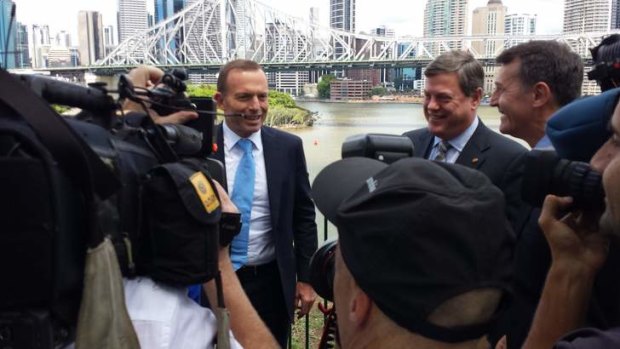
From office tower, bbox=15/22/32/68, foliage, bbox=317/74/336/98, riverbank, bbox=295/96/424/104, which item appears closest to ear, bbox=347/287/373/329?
office tower, bbox=15/22/32/68

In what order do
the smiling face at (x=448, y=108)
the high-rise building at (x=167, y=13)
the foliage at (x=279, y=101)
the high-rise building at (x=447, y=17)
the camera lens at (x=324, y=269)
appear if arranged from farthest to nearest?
1. the high-rise building at (x=447, y=17)
2. the high-rise building at (x=167, y=13)
3. the foliage at (x=279, y=101)
4. the smiling face at (x=448, y=108)
5. the camera lens at (x=324, y=269)

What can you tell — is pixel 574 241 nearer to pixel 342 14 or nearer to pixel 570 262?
pixel 570 262

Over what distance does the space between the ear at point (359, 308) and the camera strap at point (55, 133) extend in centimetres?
37

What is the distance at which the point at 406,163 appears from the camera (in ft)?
2.74

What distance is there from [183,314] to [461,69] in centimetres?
181

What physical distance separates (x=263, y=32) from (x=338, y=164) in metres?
34.9

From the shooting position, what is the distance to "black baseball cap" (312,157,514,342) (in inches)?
30.3

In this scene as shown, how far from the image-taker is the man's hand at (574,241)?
1175 mm

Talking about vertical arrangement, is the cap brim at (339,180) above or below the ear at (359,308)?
above

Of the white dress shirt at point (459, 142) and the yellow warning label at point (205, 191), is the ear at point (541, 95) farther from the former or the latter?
the yellow warning label at point (205, 191)

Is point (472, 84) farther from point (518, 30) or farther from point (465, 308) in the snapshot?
point (518, 30)

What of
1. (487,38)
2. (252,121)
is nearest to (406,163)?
(252,121)

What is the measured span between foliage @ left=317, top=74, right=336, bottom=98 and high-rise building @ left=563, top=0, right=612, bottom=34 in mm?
10077

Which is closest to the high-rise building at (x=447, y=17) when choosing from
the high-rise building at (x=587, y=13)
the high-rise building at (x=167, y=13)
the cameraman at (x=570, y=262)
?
the high-rise building at (x=167, y=13)
